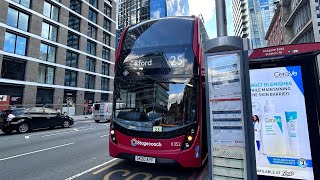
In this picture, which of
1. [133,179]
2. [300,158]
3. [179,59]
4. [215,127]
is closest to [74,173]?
[133,179]

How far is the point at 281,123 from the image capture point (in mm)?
3596

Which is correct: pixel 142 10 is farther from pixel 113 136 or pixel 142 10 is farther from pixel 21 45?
pixel 113 136

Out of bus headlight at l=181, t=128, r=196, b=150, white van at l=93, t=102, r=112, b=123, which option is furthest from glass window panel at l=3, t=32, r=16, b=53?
bus headlight at l=181, t=128, r=196, b=150

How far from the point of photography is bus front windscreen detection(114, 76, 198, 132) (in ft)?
16.7

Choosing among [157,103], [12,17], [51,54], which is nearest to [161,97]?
[157,103]

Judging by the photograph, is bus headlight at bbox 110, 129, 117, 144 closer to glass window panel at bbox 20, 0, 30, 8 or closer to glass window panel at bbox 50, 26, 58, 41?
glass window panel at bbox 20, 0, 30, 8

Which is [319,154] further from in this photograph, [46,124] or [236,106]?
[46,124]

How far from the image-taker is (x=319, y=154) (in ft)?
10.9

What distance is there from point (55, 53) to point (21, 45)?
4.78 meters

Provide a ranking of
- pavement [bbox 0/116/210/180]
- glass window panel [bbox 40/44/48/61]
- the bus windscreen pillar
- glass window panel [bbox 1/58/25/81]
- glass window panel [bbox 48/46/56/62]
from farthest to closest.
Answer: glass window panel [bbox 48/46/56/62], glass window panel [bbox 40/44/48/61], glass window panel [bbox 1/58/25/81], pavement [bbox 0/116/210/180], the bus windscreen pillar

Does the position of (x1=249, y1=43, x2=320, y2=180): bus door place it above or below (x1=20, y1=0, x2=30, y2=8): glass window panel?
below

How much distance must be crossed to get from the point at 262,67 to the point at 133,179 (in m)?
3.68

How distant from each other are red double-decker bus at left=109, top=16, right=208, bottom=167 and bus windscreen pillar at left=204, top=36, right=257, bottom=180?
2.25 m

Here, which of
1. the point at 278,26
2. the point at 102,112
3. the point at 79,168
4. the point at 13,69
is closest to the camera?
the point at 79,168
